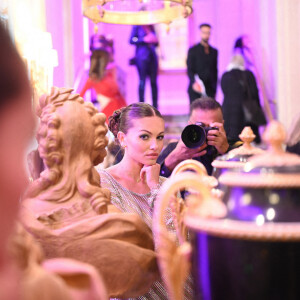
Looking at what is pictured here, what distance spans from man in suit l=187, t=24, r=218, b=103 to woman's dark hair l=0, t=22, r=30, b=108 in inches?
209

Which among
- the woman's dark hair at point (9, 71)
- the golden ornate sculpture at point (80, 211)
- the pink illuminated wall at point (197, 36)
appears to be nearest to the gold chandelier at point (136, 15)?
the golden ornate sculpture at point (80, 211)

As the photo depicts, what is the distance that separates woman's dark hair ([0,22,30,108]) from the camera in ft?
1.41

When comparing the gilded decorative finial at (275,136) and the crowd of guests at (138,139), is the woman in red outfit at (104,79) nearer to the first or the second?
the crowd of guests at (138,139)

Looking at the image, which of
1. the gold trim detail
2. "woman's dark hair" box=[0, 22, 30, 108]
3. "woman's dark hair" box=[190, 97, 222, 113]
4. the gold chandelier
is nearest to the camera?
"woman's dark hair" box=[0, 22, 30, 108]

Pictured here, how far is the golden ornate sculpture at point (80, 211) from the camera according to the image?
0.80 meters

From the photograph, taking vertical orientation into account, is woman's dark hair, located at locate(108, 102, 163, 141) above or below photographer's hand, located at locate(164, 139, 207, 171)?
above

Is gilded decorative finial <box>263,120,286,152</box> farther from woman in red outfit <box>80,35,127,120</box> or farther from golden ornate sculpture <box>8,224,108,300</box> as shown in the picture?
woman in red outfit <box>80,35,127,120</box>

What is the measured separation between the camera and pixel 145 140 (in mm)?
1706

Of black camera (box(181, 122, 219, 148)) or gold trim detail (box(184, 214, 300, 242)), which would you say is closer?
gold trim detail (box(184, 214, 300, 242))

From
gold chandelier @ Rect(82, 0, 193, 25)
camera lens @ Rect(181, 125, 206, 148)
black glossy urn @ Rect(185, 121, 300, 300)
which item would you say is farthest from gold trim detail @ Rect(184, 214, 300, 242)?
gold chandelier @ Rect(82, 0, 193, 25)

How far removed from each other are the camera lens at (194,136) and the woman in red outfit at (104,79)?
374 centimetres

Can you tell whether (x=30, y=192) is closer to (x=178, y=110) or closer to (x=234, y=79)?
(x=234, y=79)

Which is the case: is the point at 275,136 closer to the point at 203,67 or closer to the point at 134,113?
the point at 134,113

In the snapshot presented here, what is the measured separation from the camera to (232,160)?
2.90 feet
